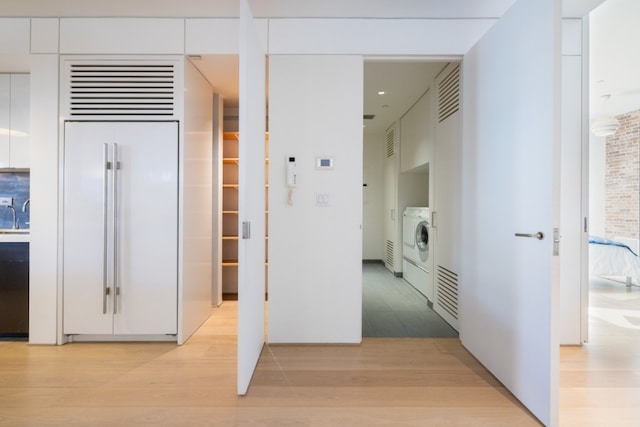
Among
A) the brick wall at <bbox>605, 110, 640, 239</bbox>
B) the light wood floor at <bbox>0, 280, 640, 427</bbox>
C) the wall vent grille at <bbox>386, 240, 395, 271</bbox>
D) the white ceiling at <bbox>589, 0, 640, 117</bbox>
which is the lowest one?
the light wood floor at <bbox>0, 280, 640, 427</bbox>

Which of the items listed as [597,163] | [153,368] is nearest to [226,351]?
[153,368]

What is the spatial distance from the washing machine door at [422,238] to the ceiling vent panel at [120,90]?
326 cm

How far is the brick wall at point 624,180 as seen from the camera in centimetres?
562

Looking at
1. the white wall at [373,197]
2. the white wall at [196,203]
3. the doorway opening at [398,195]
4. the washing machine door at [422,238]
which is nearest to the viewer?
the white wall at [196,203]

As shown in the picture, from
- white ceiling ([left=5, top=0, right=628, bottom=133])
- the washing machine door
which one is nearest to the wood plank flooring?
the washing machine door

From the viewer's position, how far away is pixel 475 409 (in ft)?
5.96

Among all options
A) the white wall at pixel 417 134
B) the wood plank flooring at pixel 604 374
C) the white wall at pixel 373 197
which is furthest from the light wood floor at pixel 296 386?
the white wall at pixel 373 197

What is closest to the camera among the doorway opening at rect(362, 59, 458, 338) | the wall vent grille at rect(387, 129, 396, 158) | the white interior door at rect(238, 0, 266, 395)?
the white interior door at rect(238, 0, 266, 395)

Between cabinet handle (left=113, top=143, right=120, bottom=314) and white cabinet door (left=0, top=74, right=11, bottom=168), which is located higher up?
white cabinet door (left=0, top=74, right=11, bottom=168)

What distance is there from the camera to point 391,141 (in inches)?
234

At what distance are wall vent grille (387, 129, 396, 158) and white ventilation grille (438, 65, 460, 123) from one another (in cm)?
230

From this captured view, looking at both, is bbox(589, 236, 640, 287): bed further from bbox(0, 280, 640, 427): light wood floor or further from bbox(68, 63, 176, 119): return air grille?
bbox(68, 63, 176, 119): return air grille

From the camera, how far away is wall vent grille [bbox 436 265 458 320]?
10.0ft

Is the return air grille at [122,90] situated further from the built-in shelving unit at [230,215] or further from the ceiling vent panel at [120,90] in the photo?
the built-in shelving unit at [230,215]
